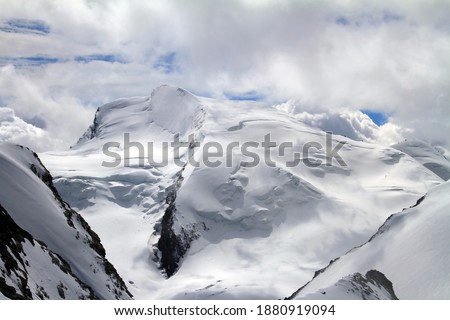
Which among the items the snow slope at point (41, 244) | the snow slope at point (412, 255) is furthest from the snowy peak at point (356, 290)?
the snow slope at point (41, 244)

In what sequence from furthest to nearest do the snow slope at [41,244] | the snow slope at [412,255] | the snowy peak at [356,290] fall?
the snow slope at [412,255], the snowy peak at [356,290], the snow slope at [41,244]

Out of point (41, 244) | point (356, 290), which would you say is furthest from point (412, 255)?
point (41, 244)

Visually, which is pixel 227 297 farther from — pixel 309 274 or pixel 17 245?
pixel 17 245

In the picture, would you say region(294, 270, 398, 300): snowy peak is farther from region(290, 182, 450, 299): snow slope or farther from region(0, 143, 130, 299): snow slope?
region(0, 143, 130, 299): snow slope

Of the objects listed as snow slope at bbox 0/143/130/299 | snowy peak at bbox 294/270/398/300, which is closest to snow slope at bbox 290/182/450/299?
snowy peak at bbox 294/270/398/300

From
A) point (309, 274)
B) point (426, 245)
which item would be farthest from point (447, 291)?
point (309, 274)

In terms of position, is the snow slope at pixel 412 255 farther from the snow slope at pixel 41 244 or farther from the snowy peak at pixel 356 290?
the snow slope at pixel 41 244
